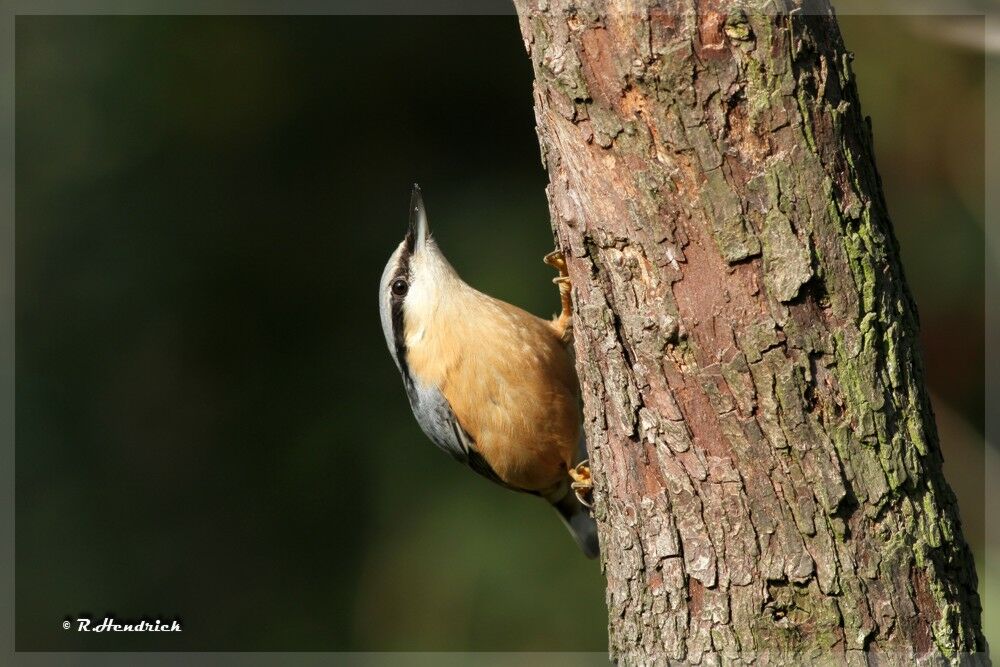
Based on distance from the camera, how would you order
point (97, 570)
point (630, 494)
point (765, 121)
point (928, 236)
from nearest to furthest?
1. point (765, 121)
2. point (630, 494)
3. point (928, 236)
4. point (97, 570)

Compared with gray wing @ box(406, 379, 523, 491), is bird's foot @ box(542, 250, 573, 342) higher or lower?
higher

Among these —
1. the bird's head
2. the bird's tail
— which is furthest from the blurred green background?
the bird's head

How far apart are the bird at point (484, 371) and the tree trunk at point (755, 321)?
34.2 inches

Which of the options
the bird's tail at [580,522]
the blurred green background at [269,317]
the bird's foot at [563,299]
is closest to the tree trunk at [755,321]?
the bird's foot at [563,299]

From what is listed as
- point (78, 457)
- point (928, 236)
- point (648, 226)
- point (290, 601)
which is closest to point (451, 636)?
point (290, 601)

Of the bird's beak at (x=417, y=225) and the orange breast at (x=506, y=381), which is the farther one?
the bird's beak at (x=417, y=225)

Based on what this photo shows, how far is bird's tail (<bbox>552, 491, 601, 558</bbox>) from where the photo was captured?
3.30m

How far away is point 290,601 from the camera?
471 cm

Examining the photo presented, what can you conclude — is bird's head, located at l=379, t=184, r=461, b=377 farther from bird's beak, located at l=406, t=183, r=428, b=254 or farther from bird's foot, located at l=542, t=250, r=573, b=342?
bird's foot, located at l=542, t=250, r=573, b=342

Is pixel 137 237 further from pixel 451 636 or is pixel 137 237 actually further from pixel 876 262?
pixel 876 262

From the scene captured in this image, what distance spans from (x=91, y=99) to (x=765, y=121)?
12.3 feet

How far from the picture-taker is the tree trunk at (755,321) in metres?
1.65

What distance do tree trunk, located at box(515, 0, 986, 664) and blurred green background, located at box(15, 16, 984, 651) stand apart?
8.91ft

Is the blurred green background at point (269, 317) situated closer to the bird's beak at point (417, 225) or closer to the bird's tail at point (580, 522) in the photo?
the bird's tail at point (580, 522)
